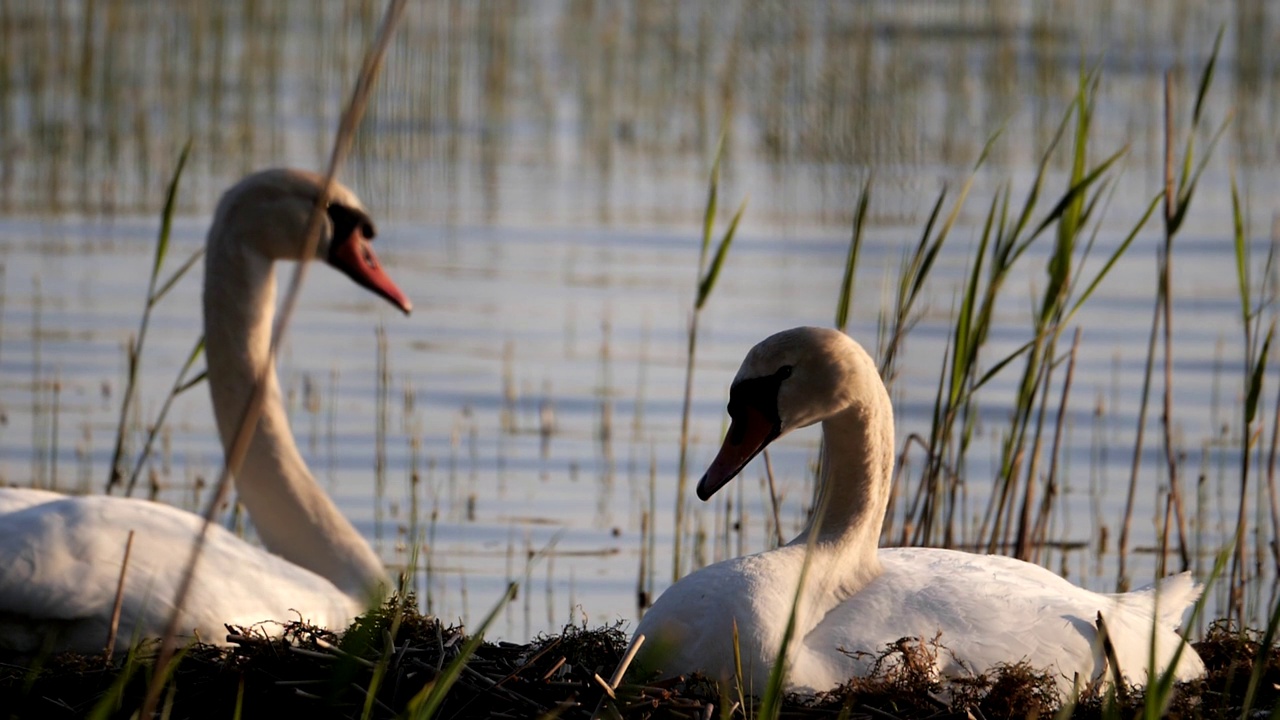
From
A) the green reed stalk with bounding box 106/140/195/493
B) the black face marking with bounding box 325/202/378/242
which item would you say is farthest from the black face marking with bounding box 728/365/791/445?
the black face marking with bounding box 325/202/378/242

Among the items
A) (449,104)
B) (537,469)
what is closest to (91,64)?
(449,104)

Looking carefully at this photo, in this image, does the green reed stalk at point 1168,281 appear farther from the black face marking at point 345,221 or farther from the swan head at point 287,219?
the black face marking at point 345,221

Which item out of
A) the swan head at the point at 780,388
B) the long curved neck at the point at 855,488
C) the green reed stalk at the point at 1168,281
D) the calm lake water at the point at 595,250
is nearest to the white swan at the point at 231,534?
the calm lake water at the point at 595,250

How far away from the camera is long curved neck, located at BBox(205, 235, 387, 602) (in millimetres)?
5852

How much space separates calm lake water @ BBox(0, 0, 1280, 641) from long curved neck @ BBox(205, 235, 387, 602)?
15.6 inches

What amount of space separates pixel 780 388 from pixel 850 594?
476 mm

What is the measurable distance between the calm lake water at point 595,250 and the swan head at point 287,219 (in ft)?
2.79

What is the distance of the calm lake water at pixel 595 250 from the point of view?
7.38 m

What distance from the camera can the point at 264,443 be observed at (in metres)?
6.02

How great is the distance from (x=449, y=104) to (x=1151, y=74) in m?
6.13

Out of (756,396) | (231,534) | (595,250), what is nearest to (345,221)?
(231,534)

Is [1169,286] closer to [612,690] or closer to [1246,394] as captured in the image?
[1246,394]

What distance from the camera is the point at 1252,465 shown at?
802cm

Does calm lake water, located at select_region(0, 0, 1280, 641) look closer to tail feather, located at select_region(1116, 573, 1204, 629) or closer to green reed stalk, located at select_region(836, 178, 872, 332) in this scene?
green reed stalk, located at select_region(836, 178, 872, 332)
